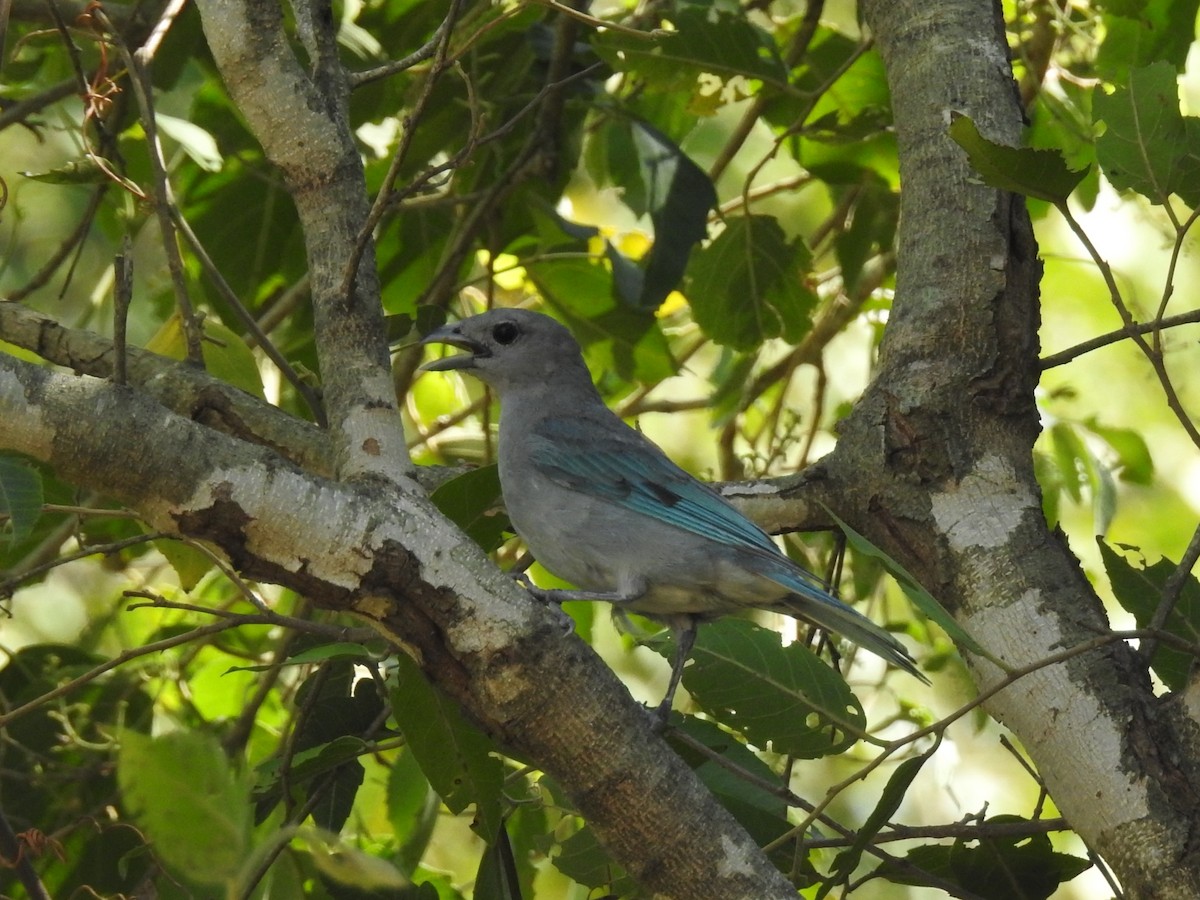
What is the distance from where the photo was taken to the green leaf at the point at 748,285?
460cm

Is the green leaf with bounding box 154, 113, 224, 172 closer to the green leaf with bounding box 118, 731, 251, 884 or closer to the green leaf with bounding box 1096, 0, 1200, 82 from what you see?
the green leaf with bounding box 1096, 0, 1200, 82

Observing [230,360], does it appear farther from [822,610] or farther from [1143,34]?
[1143,34]

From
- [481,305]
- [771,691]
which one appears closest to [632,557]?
[771,691]

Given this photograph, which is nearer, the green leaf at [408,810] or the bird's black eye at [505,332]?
the green leaf at [408,810]

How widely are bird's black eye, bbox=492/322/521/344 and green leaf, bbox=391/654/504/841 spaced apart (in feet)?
5.85

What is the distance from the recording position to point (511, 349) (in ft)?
14.7

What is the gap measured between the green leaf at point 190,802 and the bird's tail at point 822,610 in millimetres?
2014

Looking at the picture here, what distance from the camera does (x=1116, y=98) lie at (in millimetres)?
2633

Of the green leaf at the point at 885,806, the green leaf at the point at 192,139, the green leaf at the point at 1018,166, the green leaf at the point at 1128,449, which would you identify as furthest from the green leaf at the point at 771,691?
the green leaf at the point at 192,139

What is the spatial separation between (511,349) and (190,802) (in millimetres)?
3238

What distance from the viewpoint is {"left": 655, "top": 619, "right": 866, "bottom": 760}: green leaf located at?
9.33 feet

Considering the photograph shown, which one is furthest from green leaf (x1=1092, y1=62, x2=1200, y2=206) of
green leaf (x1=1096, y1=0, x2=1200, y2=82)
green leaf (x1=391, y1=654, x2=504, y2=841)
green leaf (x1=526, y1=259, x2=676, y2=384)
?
green leaf (x1=526, y1=259, x2=676, y2=384)

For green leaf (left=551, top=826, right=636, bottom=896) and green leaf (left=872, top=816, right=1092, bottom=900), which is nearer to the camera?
green leaf (left=872, top=816, right=1092, bottom=900)

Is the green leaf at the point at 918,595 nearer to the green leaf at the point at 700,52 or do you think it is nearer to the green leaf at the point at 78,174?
the green leaf at the point at 78,174
